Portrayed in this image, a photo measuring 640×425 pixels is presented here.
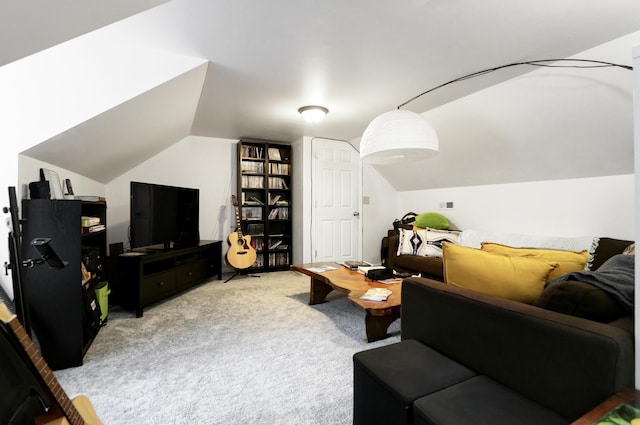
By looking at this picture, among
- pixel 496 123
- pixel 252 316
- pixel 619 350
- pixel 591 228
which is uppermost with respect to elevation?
pixel 496 123

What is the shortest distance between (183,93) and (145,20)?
0.89 meters

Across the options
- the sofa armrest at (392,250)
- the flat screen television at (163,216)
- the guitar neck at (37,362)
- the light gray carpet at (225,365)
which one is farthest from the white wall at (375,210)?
the guitar neck at (37,362)

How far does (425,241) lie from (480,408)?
318 cm

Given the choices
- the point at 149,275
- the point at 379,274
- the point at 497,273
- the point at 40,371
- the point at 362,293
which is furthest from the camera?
the point at 149,275

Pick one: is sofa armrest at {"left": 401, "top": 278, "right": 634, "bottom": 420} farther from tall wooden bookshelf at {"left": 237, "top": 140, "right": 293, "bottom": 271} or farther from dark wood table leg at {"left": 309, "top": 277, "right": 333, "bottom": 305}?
tall wooden bookshelf at {"left": 237, "top": 140, "right": 293, "bottom": 271}

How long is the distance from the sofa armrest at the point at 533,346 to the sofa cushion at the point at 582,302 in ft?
0.19

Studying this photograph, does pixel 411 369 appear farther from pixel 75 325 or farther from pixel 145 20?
pixel 145 20

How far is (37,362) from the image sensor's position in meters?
0.77

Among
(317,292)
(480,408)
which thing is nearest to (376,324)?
(317,292)

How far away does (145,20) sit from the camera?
6.08ft

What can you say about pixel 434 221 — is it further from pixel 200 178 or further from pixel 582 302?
pixel 200 178

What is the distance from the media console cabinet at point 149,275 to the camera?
2.77 m

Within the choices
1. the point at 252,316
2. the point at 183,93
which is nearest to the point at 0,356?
the point at 252,316

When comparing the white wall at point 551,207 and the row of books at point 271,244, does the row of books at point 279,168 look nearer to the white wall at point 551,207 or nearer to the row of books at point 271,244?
the row of books at point 271,244
